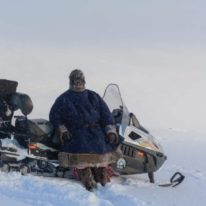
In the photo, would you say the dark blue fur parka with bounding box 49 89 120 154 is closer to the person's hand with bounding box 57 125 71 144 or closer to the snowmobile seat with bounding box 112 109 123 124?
the person's hand with bounding box 57 125 71 144

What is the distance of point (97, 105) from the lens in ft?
22.1

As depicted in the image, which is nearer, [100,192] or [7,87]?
[100,192]

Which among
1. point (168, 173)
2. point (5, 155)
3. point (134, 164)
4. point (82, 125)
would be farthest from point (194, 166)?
point (5, 155)

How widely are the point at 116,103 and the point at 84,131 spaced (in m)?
1.02

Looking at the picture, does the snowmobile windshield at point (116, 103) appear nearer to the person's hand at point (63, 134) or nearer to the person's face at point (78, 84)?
the person's face at point (78, 84)

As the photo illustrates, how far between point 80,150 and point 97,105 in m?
0.64

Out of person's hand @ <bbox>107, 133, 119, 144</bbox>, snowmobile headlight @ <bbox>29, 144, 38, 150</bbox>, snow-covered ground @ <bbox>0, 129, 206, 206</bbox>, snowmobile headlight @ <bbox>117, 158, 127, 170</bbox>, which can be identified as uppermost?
person's hand @ <bbox>107, 133, 119, 144</bbox>

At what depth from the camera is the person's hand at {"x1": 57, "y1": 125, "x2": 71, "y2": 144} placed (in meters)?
6.35

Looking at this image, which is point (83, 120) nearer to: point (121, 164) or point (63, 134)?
point (63, 134)

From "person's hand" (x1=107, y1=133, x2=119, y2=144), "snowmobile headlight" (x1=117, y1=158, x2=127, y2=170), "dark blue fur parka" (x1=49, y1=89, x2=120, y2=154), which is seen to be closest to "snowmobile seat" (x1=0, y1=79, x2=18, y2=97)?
"dark blue fur parka" (x1=49, y1=89, x2=120, y2=154)

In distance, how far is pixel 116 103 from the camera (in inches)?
289

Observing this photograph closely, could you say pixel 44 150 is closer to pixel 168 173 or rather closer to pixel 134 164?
pixel 134 164

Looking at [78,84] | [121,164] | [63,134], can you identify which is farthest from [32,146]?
[121,164]

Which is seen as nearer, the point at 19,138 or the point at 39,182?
the point at 39,182
